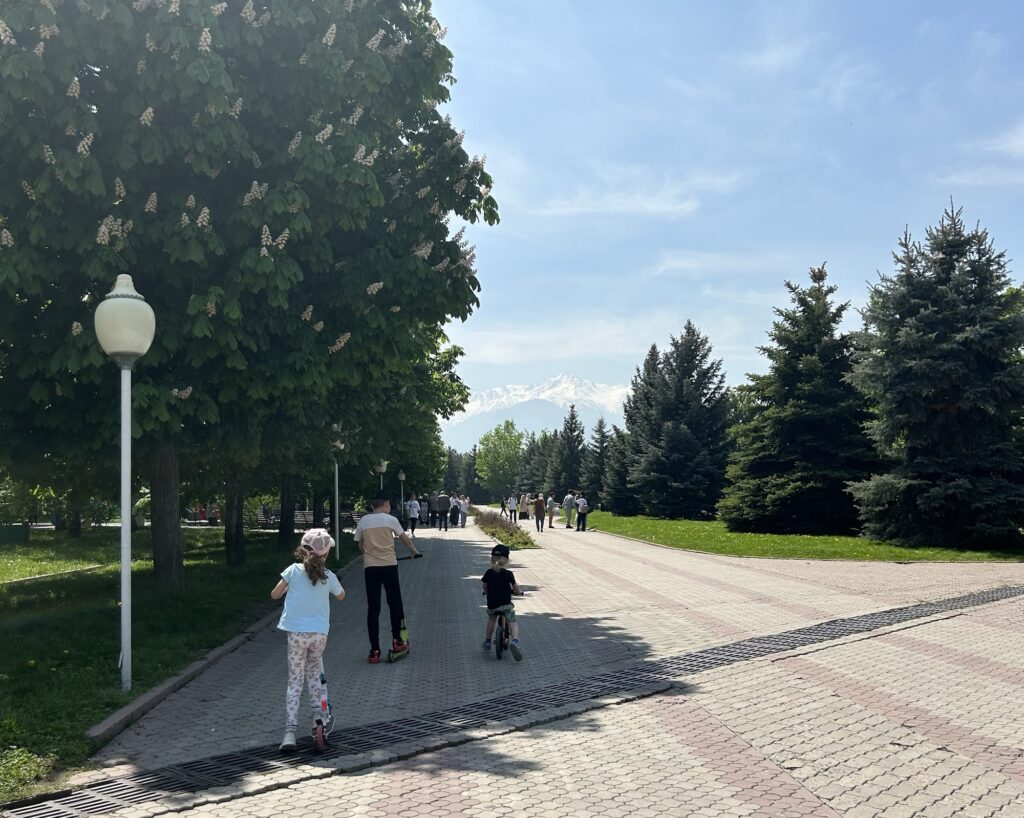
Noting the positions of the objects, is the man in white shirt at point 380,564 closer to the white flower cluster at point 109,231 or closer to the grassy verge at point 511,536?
the white flower cluster at point 109,231

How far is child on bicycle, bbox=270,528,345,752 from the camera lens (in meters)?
6.27

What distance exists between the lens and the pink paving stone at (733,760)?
5059 mm

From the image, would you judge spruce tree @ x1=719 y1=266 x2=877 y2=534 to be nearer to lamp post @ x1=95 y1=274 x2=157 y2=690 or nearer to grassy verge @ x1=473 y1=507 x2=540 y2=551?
grassy verge @ x1=473 y1=507 x2=540 y2=551

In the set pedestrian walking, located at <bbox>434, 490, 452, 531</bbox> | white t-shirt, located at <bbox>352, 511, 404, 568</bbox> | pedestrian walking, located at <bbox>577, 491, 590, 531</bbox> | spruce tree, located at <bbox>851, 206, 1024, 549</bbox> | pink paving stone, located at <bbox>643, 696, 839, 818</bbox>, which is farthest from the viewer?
pedestrian walking, located at <bbox>434, 490, 452, 531</bbox>

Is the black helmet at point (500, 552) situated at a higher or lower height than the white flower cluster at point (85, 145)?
lower

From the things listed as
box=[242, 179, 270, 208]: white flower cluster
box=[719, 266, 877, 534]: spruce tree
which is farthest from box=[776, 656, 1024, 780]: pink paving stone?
box=[719, 266, 877, 534]: spruce tree

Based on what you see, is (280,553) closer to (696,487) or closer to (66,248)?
(66,248)

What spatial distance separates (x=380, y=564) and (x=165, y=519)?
4864mm

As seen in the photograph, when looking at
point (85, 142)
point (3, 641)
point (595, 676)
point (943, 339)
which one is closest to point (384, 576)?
point (595, 676)

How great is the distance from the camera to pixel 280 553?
24.0 metres

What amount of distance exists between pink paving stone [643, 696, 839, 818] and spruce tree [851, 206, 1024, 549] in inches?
757

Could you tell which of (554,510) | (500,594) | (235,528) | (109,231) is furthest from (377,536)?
(554,510)

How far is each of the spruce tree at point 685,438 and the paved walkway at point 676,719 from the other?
3258 centimetres

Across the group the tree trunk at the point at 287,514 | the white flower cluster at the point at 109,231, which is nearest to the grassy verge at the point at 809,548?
the tree trunk at the point at 287,514
